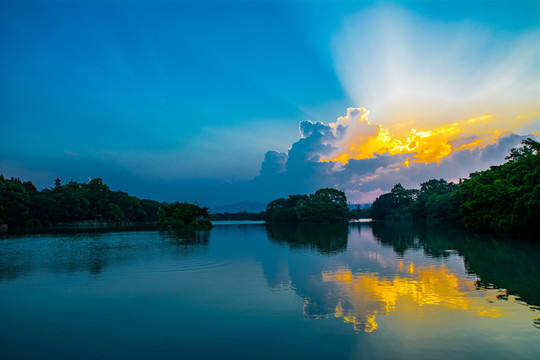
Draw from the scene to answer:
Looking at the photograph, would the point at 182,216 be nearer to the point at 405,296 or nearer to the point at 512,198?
the point at 512,198

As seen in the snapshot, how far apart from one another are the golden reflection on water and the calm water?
0.06 meters

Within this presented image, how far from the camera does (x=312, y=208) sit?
97.6 meters

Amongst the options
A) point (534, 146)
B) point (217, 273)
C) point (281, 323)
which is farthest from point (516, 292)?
point (534, 146)

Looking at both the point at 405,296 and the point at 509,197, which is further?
the point at 509,197

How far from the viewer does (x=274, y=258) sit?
21.9 meters

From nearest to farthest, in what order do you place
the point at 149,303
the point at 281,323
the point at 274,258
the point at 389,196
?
the point at 281,323, the point at 149,303, the point at 274,258, the point at 389,196

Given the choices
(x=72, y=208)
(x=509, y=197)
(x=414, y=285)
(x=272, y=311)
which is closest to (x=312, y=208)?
(x=72, y=208)

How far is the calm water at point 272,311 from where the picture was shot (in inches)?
297

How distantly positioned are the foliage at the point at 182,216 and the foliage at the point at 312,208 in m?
36.0

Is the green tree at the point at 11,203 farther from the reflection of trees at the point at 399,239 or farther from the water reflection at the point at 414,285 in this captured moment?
the reflection of trees at the point at 399,239

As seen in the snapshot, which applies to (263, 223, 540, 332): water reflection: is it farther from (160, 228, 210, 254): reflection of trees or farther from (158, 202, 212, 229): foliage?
(158, 202, 212, 229): foliage

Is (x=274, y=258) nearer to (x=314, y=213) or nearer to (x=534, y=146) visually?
(x=534, y=146)

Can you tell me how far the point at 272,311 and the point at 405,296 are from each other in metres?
4.80

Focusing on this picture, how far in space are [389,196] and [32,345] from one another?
12691 cm
